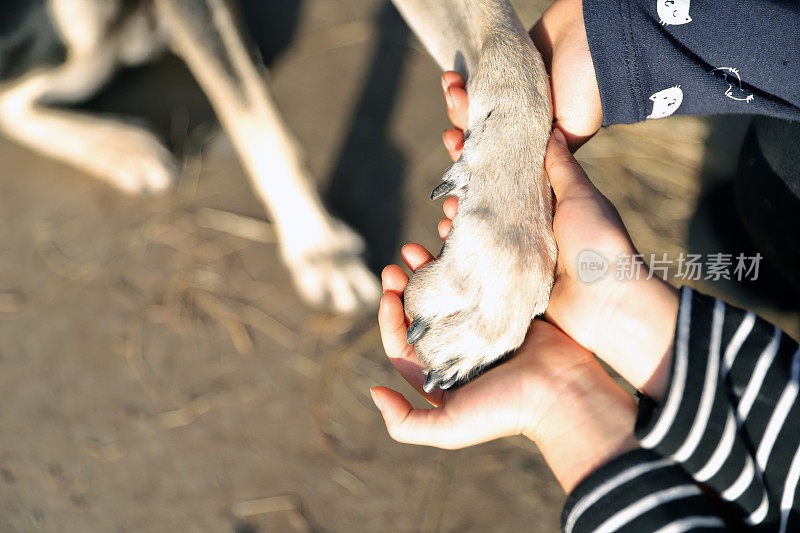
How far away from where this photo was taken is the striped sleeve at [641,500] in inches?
36.3

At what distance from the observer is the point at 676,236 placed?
2.05 metres

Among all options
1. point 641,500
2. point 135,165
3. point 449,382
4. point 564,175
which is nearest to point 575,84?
point 564,175

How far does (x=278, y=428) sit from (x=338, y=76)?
1372 millimetres

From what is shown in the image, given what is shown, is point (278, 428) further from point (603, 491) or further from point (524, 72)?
point (524, 72)

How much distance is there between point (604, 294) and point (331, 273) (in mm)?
982

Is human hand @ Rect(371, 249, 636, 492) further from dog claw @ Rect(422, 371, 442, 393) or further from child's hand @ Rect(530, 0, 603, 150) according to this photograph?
child's hand @ Rect(530, 0, 603, 150)

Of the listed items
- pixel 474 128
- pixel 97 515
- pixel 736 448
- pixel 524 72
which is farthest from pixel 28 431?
pixel 736 448

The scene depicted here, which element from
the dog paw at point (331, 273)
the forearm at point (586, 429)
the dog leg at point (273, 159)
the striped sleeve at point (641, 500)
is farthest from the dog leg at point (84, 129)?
the striped sleeve at point (641, 500)

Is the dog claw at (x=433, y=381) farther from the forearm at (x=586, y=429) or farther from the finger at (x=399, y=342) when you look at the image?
the forearm at (x=586, y=429)

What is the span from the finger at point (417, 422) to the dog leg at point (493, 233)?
6 centimetres

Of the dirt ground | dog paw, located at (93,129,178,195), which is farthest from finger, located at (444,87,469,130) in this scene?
dog paw, located at (93,129,178,195)

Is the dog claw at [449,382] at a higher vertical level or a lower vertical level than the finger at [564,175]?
lower

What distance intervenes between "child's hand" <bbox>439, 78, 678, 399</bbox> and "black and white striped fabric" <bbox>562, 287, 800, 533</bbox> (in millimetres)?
80

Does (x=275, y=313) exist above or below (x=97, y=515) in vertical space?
above
